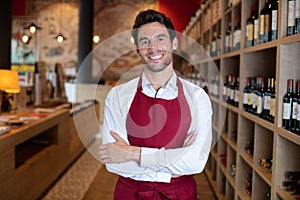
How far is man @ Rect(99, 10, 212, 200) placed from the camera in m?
1.31

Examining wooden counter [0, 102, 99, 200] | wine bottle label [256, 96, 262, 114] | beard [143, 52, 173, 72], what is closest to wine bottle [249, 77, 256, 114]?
wine bottle label [256, 96, 262, 114]

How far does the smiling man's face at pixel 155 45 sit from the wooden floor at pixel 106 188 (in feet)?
7.62

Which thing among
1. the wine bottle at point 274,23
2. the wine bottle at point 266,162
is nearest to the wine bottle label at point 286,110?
the wine bottle at point 274,23

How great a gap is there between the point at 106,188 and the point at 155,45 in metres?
2.94

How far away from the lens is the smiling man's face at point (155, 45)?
128cm

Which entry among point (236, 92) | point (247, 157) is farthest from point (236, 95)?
point (247, 157)

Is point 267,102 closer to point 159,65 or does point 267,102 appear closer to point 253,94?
point 253,94

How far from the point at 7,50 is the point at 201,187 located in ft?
8.36

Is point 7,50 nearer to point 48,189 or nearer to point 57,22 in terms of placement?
point 48,189

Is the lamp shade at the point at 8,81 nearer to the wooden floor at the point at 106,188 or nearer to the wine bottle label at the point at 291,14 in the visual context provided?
the wooden floor at the point at 106,188

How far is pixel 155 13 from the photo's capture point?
4.32ft

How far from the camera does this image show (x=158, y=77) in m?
1.40

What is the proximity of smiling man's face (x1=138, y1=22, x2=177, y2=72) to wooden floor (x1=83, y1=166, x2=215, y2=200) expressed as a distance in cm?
232

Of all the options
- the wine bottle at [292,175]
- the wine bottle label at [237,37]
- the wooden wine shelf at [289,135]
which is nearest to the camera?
the wooden wine shelf at [289,135]
